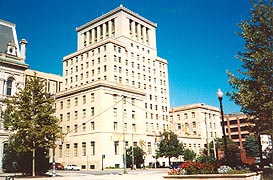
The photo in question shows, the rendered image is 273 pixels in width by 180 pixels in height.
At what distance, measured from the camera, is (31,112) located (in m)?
31.1

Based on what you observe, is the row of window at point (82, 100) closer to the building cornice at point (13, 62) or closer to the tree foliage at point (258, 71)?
the building cornice at point (13, 62)

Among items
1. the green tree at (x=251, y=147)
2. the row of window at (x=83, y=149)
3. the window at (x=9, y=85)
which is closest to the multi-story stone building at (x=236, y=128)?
the green tree at (x=251, y=147)

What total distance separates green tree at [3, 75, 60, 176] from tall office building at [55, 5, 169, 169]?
407 inches

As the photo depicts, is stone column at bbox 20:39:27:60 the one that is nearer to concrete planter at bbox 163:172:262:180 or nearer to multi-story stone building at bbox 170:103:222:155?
concrete planter at bbox 163:172:262:180

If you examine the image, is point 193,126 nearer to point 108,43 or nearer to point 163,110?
point 163,110

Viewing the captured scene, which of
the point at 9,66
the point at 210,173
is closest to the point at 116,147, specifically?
the point at 9,66

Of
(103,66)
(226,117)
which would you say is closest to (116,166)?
(103,66)

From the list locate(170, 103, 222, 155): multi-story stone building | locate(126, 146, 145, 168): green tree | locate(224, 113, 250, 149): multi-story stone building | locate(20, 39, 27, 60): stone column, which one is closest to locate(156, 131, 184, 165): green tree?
locate(126, 146, 145, 168): green tree

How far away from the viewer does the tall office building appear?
60219 mm

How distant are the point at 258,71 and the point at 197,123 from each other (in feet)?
259

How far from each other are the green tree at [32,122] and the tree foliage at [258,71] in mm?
19568

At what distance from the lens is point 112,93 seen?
62.9m

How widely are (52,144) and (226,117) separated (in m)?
98.9

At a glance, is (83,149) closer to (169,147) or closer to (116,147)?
(116,147)
